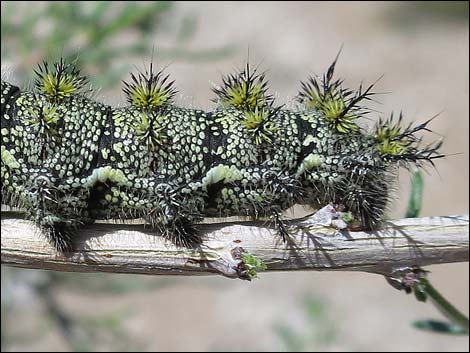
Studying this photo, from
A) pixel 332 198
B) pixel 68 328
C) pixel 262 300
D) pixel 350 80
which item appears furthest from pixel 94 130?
pixel 350 80

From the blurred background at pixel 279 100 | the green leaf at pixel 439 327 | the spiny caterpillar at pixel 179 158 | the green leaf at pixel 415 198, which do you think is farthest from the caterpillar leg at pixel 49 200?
the green leaf at pixel 439 327

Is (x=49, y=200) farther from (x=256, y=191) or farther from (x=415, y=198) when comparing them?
(x=415, y=198)

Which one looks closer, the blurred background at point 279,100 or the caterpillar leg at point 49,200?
the caterpillar leg at point 49,200

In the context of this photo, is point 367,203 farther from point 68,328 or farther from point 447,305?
point 68,328

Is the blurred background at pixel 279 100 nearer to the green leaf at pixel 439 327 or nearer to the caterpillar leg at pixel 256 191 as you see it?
the caterpillar leg at pixel 256 191

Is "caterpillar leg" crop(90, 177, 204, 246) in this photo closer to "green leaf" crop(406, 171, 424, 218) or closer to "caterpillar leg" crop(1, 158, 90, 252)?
"caterpillar leg" crop(1, 158, 90, 252)

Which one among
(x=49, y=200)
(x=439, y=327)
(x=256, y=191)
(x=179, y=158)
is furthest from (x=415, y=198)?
(x=49, y=200)

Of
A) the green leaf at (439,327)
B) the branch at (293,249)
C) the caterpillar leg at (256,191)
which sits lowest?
the green leaf at (439,327)

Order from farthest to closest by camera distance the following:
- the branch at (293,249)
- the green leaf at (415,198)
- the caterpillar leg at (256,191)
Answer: the green leaf at (415,198) < the caterpillar leg at (256,191) < the branch at (293,249)
